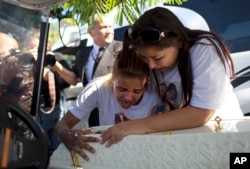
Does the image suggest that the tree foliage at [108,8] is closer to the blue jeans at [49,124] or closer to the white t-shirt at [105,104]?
the blue jeans at [49,124]

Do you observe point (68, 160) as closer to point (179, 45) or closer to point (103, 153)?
point (103, 153)

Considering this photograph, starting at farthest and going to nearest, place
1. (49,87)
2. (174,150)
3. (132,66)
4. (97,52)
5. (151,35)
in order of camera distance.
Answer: (97,52)
(49,87)
(132,66)
(151,35)
(174,150)

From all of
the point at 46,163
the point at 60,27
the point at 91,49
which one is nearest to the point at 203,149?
the point at 46,163

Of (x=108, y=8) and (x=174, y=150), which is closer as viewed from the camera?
(x=174, y=150)

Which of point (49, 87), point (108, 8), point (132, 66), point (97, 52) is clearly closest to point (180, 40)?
point (132, 66)

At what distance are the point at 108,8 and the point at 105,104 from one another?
1222mm

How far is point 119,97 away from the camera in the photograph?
1.99 metres

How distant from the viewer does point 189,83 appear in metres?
1.77

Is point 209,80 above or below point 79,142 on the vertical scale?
above

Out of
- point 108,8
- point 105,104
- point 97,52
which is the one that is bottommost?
point 105,104

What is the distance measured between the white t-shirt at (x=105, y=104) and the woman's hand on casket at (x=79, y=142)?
30 cm

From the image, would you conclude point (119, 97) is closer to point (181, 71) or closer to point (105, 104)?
point (105, 104)

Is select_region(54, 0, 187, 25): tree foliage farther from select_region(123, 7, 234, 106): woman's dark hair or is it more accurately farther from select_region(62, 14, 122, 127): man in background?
select_region(123, 7, 234, 106): woman's dark hair

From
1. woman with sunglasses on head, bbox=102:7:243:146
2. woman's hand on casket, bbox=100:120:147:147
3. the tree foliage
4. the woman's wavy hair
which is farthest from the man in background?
woman's hand on casket, bbox=100:120:147:147
